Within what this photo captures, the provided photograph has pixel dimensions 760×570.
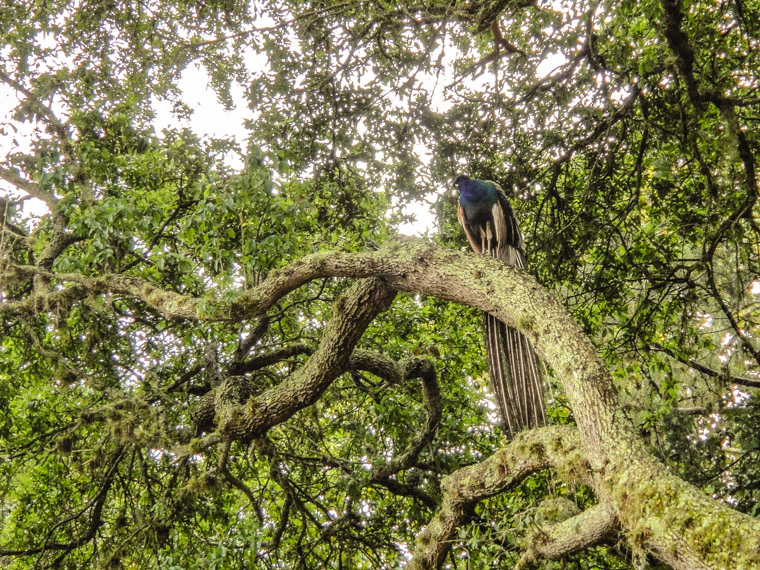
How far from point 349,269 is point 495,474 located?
125 cm

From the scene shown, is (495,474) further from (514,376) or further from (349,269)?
(349,269)

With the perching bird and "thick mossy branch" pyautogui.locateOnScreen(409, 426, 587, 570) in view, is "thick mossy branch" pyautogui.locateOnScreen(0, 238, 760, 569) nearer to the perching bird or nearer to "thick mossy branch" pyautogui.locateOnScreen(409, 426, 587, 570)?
"thick mossy branch" pyautogui.locateOnScreen(409, 426, 587, 570)

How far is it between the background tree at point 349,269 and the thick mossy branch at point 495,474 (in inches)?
0.6

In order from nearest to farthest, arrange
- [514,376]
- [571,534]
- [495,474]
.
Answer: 1. [571,534]
2. [495,474]
3. [514,376]

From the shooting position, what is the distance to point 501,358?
2.83m

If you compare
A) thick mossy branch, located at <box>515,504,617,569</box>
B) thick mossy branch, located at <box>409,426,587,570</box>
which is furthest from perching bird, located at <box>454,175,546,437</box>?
thick mossy branch, located at <box>515,504,617,569</box>

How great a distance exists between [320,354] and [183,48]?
7.47 feet

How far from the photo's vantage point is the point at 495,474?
2.65m

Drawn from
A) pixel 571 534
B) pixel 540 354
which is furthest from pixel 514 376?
pixel 571 534

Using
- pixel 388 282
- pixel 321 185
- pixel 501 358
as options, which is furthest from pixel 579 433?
pixel 321 185

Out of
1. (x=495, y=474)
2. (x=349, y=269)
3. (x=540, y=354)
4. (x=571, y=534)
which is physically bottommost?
(x=571, y=534)

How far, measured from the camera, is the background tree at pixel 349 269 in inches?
119

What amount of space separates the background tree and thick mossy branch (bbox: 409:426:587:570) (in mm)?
15

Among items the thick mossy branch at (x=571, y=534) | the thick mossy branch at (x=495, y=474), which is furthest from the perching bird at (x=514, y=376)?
the thick mossy branch at (x=571, y=534)
